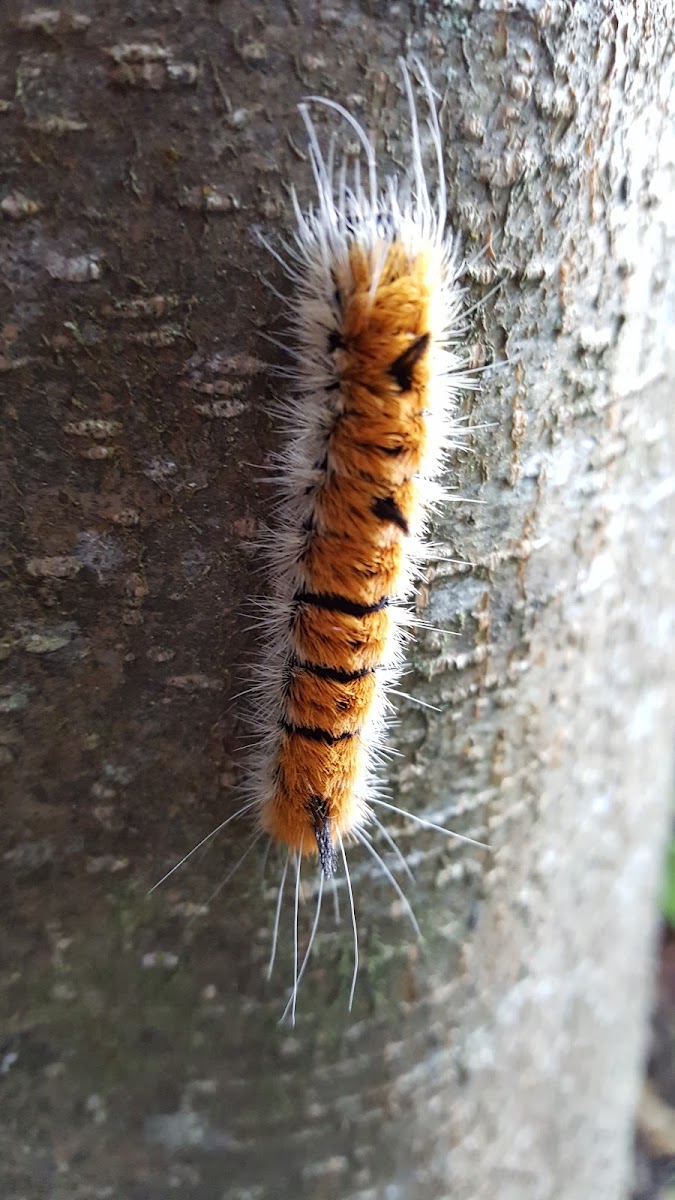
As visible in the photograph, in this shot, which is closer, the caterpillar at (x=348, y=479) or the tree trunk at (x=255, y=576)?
the tree trunk at (x=255, y=576)

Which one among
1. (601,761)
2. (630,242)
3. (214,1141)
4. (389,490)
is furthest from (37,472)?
(601,761)

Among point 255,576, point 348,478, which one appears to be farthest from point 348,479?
point 255,576

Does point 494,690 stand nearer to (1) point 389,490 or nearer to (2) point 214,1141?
(1) point 389,490

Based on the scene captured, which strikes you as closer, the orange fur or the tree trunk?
the tree trunk

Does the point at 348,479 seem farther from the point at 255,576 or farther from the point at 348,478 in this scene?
the point at 255,576

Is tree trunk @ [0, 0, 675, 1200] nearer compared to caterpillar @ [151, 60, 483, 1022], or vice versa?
tree trunk @ [0, 0, 675, 1200]
